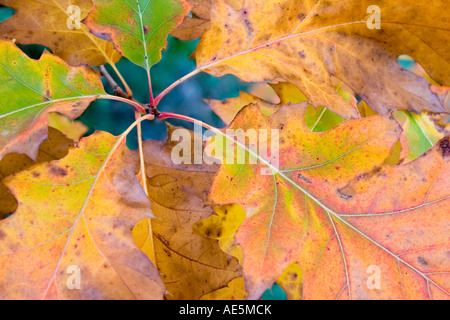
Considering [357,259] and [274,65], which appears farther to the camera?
[274,65]

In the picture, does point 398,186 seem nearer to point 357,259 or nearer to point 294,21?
point 357,259

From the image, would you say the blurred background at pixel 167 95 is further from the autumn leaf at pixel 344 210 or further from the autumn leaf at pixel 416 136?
the autumn leaf at pixel 416 136

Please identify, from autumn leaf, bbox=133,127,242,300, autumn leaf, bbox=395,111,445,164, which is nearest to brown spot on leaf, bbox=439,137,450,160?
autumn leaf, bbox=395,111,445,164

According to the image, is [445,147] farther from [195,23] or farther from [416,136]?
[195,23]

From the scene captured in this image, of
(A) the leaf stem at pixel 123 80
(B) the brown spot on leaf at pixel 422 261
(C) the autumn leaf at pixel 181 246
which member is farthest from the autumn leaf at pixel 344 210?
(A) the leaf stem at pixel 123 80

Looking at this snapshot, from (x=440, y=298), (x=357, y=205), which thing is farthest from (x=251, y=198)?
(x=440, y=298)

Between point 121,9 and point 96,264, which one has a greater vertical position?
point 121,9
